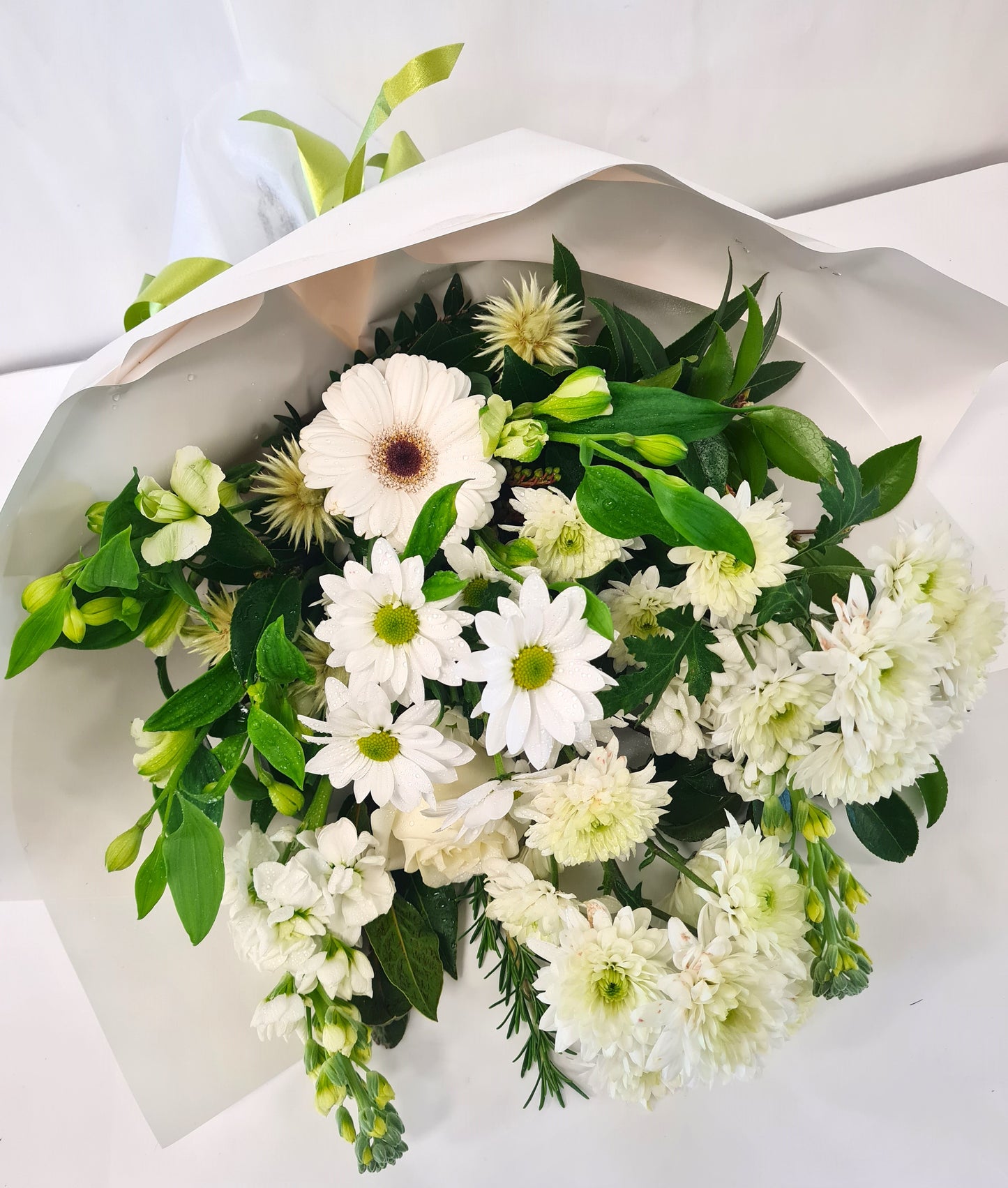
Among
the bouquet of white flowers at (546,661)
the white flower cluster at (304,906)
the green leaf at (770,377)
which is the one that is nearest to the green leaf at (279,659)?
the bouquet of white flowers at (546,661)

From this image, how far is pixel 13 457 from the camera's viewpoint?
762mm

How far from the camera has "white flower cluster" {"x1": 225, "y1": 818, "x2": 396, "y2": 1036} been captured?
42cm

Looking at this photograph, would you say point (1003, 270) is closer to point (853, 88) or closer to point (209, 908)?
point (853, 88)

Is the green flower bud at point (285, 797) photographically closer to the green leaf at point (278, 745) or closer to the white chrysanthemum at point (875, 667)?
the green leaf at point (278, 745)

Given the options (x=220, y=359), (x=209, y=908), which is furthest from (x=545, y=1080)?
(x=220, y=359)

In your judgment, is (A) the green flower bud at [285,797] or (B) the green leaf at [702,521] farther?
(A) the green flower bud at [285,797]

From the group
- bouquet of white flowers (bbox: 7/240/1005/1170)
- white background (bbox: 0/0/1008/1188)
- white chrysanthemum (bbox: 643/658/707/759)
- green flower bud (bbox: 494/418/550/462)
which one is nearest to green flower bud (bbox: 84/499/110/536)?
bouquet of white flowers (bbox: 7/240/1005/1170)

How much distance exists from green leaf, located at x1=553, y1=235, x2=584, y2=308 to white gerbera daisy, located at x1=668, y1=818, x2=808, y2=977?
0.32 meters

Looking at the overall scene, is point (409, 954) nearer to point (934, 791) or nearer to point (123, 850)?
point (123, 850)

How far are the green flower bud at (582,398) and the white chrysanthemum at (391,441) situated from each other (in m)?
0.05

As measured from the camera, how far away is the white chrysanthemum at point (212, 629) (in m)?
0.46

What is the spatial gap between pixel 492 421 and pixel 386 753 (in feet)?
0.56

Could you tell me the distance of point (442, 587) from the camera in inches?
13.5

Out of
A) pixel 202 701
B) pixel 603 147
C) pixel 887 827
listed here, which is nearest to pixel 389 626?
pixel 202 701
